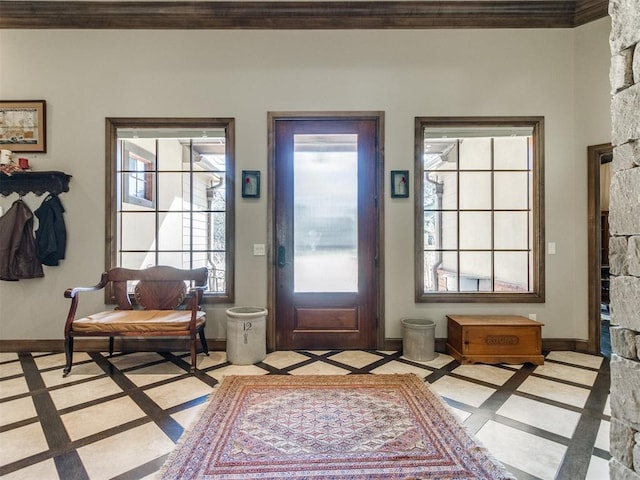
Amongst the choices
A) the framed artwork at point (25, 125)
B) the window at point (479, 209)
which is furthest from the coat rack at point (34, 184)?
the window at point (479, 209)

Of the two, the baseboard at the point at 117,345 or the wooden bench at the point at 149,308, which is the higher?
the wooden bench at the point at 149,308

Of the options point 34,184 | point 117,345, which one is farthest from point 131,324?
point 34,184

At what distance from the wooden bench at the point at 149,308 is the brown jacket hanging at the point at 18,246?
693 mm

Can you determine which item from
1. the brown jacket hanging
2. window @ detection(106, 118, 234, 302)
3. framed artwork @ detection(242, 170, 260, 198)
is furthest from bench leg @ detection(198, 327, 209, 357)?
the brown jacket hanging

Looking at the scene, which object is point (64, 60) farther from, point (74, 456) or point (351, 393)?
point (351, 393)

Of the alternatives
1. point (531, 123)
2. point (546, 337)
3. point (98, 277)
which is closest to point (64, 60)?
point (98, 277)

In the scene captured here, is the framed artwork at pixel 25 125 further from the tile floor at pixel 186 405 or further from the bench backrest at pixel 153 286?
the tile floor at pixel 186 405

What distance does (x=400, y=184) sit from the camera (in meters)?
3.61

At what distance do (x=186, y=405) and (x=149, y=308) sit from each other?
1419mm

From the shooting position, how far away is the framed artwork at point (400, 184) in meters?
3.61

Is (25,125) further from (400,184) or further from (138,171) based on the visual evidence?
(400,184)

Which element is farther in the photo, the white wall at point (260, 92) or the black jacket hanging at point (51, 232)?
the white wall at point (260, 92)

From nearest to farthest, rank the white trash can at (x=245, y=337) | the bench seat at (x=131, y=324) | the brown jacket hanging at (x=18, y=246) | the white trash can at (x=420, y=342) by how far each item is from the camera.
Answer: the bench seat at (x=131, y=324), the white trash can at (x=245, y=337), the white trash can at (x=420, y=342), the brown jacket hanging at (x=18, y=246)

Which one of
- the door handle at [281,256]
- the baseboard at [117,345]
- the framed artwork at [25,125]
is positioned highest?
the framed artwork at [25,125]
